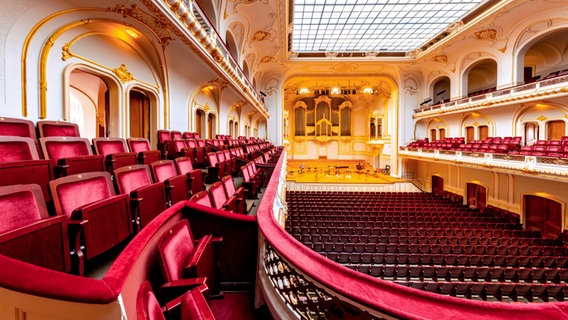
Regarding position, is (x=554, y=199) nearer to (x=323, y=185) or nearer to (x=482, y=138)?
(x=482, y=138)

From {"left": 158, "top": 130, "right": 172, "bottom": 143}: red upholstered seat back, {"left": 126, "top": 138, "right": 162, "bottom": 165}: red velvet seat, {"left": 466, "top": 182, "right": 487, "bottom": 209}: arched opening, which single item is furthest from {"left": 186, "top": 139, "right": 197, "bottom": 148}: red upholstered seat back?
{"left": 466, "top": 182, "right": 487, "bottom": 209}: arched opening

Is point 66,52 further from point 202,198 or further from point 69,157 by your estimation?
point 202,198

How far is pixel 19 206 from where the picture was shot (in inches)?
34.4

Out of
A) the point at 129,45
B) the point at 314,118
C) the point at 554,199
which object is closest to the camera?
the point at 129,45

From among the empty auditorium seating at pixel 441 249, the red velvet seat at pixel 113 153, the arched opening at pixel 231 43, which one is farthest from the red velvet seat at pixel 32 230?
the arched opening at pixel 231 43

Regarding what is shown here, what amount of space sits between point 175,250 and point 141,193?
538 mm

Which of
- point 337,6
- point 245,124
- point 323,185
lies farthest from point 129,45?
point 323,185

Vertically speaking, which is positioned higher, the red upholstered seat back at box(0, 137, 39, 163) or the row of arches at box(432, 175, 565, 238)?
the red upholstered seat back at box(0, 137, 39, 163)

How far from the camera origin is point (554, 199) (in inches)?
229

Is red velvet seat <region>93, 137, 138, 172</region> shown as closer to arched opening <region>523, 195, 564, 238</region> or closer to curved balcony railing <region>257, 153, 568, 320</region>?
curved balcony railing <region>257, 153, 568, 320</region>

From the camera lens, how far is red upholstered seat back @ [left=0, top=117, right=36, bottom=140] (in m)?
1.67

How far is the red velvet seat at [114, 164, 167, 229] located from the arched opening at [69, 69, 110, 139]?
13.2ft

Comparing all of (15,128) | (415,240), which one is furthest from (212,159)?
(415,240)

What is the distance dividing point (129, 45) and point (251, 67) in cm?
641
